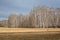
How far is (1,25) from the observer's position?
37.0 m

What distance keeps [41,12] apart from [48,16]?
1699 mm

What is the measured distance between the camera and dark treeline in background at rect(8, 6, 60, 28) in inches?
1531

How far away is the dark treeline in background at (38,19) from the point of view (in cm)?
3889

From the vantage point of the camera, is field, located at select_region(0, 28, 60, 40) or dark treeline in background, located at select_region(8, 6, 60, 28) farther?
dark treeline in background, located at select_region(8, 6, 60, 28)

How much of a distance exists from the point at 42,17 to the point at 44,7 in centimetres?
286

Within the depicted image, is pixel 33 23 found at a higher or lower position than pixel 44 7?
lower

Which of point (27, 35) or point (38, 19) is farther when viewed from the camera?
point (38, 19)

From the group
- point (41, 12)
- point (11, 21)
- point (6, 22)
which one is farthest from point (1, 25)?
point (41, 12)

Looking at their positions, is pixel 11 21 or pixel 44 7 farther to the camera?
pixel 11 21

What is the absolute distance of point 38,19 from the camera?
40656mm

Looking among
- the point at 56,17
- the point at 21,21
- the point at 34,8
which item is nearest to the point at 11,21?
the point at 21,21

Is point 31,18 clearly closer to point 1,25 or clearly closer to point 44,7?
point 44,7

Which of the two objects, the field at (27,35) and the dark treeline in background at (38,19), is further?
the dark treeline in background at (38,19)

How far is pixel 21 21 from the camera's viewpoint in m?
40.3
